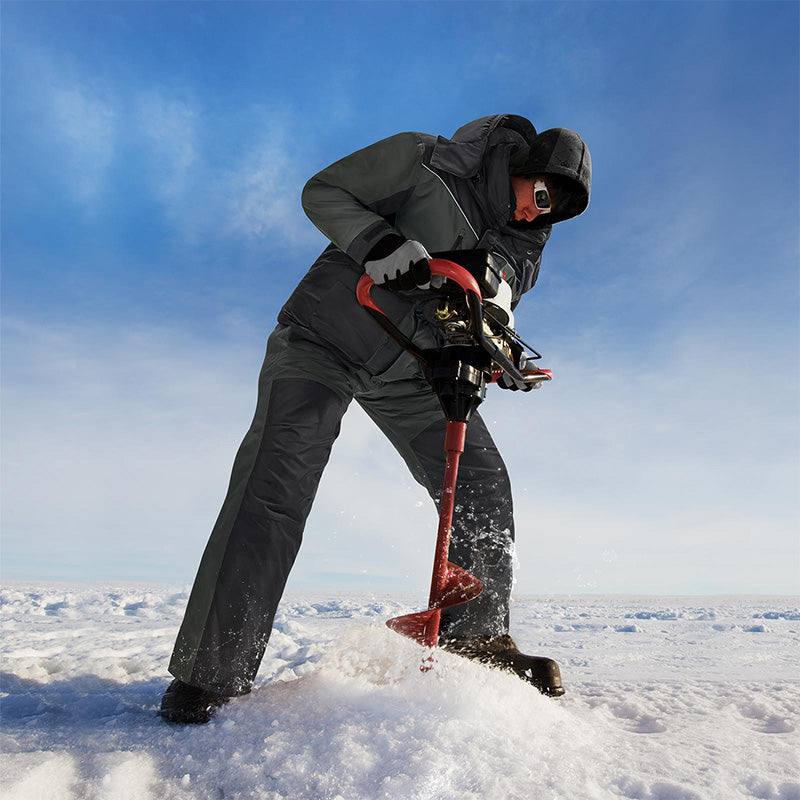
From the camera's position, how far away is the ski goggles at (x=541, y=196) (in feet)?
6.43

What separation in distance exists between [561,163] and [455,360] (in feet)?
2.40

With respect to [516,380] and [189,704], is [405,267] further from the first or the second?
[189,704]

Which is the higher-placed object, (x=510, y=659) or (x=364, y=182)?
(x=364, y=182)

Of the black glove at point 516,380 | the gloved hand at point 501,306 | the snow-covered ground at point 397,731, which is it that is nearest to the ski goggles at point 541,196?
the gloved hand at point 501,306

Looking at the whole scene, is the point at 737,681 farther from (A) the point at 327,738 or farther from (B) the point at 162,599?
(B) the point at 162,599

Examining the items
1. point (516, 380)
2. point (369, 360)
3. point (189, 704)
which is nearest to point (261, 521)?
point (189, 704)

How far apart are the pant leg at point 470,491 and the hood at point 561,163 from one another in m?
0.86

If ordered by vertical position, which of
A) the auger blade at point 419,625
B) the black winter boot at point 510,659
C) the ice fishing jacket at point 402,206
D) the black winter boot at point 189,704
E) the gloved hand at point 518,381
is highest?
the ice fishing jacket at point 402,206

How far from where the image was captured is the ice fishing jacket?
1960mm

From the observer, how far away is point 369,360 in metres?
2.02

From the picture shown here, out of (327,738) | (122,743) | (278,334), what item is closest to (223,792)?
(327,738)

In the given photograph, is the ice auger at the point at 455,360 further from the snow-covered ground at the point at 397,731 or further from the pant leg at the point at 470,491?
the pant leg at the point at 470,491

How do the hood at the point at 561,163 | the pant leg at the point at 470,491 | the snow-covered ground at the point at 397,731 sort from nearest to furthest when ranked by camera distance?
1. the snow-covered ground at the point at 397,731
2. the hood at the point at 561,163
3. the pant leg at the point at 470,491

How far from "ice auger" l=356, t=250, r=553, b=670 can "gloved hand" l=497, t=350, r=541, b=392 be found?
0.27ft
